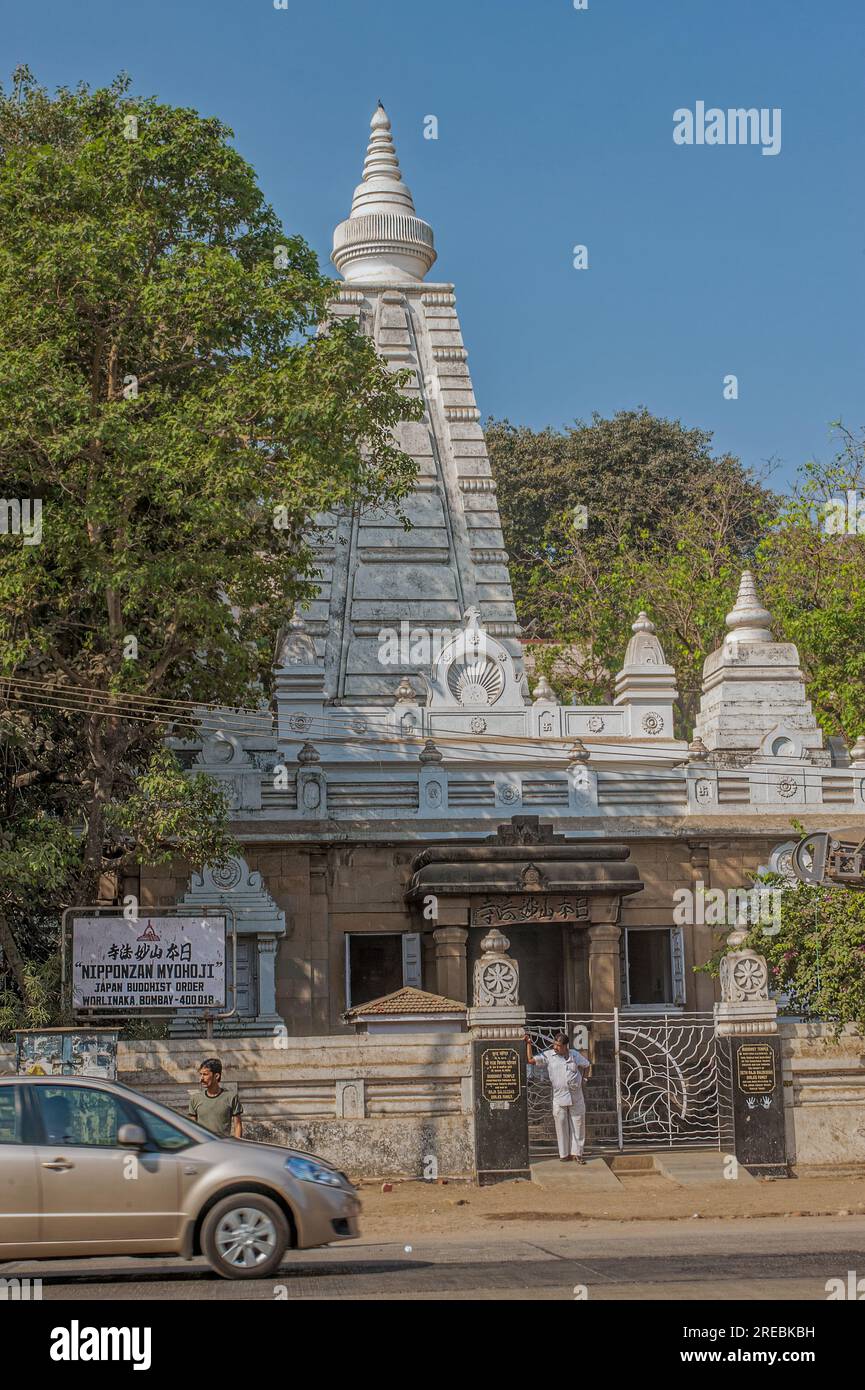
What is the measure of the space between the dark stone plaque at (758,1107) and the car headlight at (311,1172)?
849 centimetres

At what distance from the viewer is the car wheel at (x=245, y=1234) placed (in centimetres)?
1098

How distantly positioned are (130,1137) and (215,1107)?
515cm

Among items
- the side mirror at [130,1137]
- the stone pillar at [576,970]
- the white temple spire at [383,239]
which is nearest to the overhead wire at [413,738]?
the stone pillar at [576,970]

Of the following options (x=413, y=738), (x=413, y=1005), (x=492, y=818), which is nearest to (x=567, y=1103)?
(x=413, y=1005)

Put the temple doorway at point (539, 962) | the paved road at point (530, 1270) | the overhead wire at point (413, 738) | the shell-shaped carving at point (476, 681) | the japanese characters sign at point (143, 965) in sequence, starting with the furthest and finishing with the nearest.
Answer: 1. the shell-shaped carving at point (476, 681)
2. the temple doorway at point (539, 962)
3. the overhead wire at point (413, 738)
4. the japanese characters sign at point (143, 965)
5. the paved road at point (530, 1270)

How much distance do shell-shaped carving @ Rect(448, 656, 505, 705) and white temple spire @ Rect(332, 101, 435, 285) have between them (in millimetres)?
10230

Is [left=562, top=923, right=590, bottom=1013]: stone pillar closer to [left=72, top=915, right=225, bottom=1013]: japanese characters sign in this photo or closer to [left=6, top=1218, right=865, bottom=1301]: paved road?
[left=72, top=915, right=225, bottom=1013]: japanese characters sign

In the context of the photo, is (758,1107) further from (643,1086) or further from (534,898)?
(534,898)

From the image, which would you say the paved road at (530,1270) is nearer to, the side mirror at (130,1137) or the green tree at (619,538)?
the side mirror at (130,1137)

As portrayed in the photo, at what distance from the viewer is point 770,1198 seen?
17312 mm

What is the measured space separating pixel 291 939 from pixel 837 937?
27.7ft

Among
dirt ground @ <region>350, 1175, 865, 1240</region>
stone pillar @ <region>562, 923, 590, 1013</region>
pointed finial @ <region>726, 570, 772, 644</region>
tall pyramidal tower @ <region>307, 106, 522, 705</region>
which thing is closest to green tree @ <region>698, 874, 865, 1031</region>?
dirt ground @ <region>350, 1175, 865, 1240</region>

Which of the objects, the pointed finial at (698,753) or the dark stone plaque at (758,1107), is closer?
the dark stone plaque at (758,1107)
